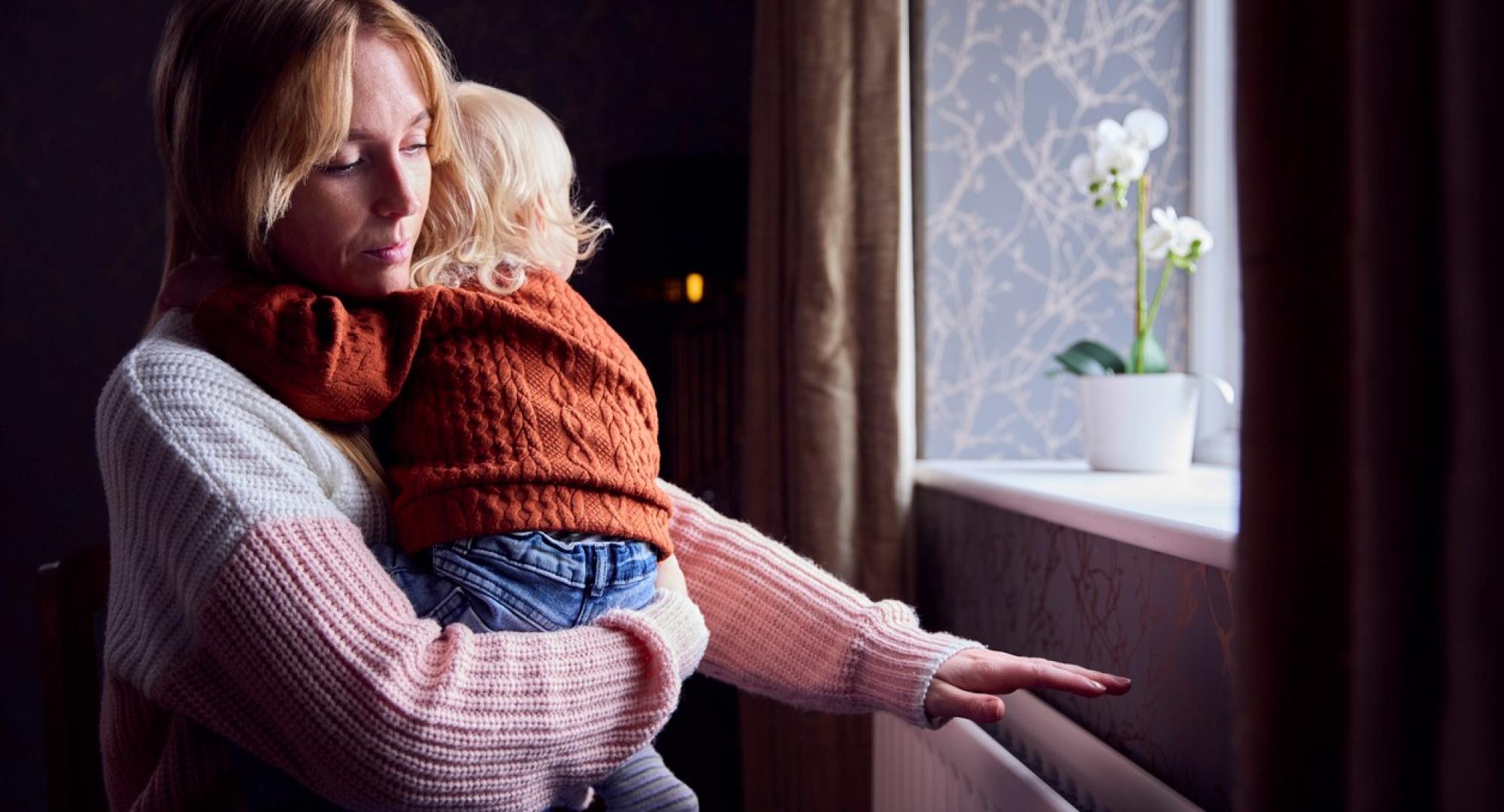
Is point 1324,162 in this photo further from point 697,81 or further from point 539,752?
point 697,81

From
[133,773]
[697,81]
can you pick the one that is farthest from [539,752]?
[697,81]

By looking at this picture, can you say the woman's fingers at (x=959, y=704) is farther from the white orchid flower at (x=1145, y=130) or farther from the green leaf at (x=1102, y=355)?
the white orchid flower at (x=1145, y=130)

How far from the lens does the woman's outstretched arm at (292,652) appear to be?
2.26 ft

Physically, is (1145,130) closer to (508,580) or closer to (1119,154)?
(1119,154)

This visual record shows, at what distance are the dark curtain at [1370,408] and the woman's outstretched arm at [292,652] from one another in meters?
0.44

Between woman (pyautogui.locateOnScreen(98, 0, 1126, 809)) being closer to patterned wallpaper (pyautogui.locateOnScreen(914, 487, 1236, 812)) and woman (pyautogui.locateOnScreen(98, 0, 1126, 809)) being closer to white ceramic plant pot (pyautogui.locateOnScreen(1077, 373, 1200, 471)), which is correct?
patterned wallpaper (pyautogui.locateOnScreen(914, 487, 1236, 812))

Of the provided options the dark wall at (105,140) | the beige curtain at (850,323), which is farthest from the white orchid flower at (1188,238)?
the dark wall at (105,140)

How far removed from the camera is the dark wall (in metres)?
2.92

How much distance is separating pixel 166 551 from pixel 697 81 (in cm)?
248

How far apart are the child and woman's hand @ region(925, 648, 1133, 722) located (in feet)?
0.88

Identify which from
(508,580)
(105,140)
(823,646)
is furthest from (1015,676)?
(105,140)

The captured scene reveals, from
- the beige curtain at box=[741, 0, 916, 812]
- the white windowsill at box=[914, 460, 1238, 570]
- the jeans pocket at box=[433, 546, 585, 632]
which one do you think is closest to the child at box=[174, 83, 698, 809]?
the jeans pocket at box=[433, 546, 585, 632]

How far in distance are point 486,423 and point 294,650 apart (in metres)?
0.22

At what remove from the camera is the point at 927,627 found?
177 centimetres
